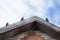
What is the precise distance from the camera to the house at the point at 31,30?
9726mm

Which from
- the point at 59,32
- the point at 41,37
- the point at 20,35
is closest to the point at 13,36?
the point at 20,35

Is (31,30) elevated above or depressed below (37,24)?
below

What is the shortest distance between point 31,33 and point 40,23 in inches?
18.6

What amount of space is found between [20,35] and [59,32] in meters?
1.38

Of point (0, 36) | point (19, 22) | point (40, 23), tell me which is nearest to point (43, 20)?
point (40, 23)

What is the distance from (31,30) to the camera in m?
10.2

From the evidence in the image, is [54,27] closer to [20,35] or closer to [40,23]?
[40,23]

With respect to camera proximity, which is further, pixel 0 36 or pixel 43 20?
pixel 43 20

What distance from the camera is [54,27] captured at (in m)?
9.88

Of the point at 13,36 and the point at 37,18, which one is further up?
the point at 37,18

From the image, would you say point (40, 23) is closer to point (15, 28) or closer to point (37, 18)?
point (37, 18)

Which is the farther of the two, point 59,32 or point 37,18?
point 37,18

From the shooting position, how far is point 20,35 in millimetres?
10023

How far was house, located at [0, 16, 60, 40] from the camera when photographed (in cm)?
973
